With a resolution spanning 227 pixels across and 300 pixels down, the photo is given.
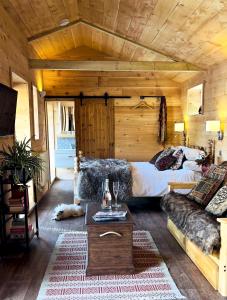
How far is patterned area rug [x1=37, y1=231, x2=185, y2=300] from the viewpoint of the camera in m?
2.18

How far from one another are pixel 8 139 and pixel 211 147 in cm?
332

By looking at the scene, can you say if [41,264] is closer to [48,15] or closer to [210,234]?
[210,234]

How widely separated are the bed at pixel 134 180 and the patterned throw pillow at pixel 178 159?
0.36ft

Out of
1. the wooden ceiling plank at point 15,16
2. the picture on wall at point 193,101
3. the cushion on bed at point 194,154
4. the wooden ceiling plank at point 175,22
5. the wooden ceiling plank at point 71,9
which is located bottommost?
the cushion on bed at point 194,154

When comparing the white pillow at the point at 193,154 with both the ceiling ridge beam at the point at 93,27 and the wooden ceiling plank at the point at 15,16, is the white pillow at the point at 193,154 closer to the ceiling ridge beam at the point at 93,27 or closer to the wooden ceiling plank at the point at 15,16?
the ceiling ridge beam at the point at 93,27

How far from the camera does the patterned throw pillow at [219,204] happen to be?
262 cm

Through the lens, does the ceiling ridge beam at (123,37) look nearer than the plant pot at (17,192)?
No

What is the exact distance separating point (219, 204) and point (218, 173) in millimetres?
566

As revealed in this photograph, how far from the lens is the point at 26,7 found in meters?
3.57

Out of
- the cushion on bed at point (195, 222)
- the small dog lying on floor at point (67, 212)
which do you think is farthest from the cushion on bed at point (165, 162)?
the small dog lying on floor at point (67, 212)

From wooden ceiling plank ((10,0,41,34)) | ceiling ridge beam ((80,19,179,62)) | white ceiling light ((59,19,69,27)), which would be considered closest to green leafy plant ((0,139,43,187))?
wooden ceiling plank ((10,0,41,34))

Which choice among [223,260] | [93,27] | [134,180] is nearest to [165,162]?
[134,180]

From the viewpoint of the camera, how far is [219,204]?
2.66 meters

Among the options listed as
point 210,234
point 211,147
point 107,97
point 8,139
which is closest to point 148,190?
point 211,147
